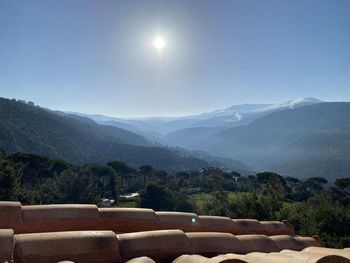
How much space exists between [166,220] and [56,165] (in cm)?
6936

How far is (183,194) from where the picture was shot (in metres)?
64.6

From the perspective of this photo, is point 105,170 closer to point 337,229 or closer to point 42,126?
point 337,229

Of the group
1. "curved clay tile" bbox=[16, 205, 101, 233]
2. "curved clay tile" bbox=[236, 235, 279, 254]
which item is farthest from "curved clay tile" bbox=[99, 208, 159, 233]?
"curved clay tile" bbox=[236, 235, 279, 254]

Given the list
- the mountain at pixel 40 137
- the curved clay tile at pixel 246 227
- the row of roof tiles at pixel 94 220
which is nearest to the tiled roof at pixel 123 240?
the row of roof tiles at pixel 94 220

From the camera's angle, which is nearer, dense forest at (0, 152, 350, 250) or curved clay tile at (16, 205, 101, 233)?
curved clay tile at (16, 205, 101, 233)

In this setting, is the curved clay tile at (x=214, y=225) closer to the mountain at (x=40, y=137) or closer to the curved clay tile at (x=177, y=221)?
the curved clay tile at (x=177, y=221)

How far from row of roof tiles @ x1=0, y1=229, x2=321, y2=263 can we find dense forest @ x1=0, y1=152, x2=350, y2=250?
57.0ft

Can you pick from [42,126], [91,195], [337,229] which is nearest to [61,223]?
[337,229]

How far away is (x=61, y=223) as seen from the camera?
5.02 meters

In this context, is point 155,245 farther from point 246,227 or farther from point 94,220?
point 246,227

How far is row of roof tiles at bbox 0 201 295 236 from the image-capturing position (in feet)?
15.5

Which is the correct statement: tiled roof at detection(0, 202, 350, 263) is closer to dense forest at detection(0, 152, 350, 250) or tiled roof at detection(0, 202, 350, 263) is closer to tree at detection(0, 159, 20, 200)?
dense forest at detection(0, 152, 350, 250)

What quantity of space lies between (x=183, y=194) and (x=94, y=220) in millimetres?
60049

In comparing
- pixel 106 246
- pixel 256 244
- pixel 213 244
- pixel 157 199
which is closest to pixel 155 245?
pixel 106 246
